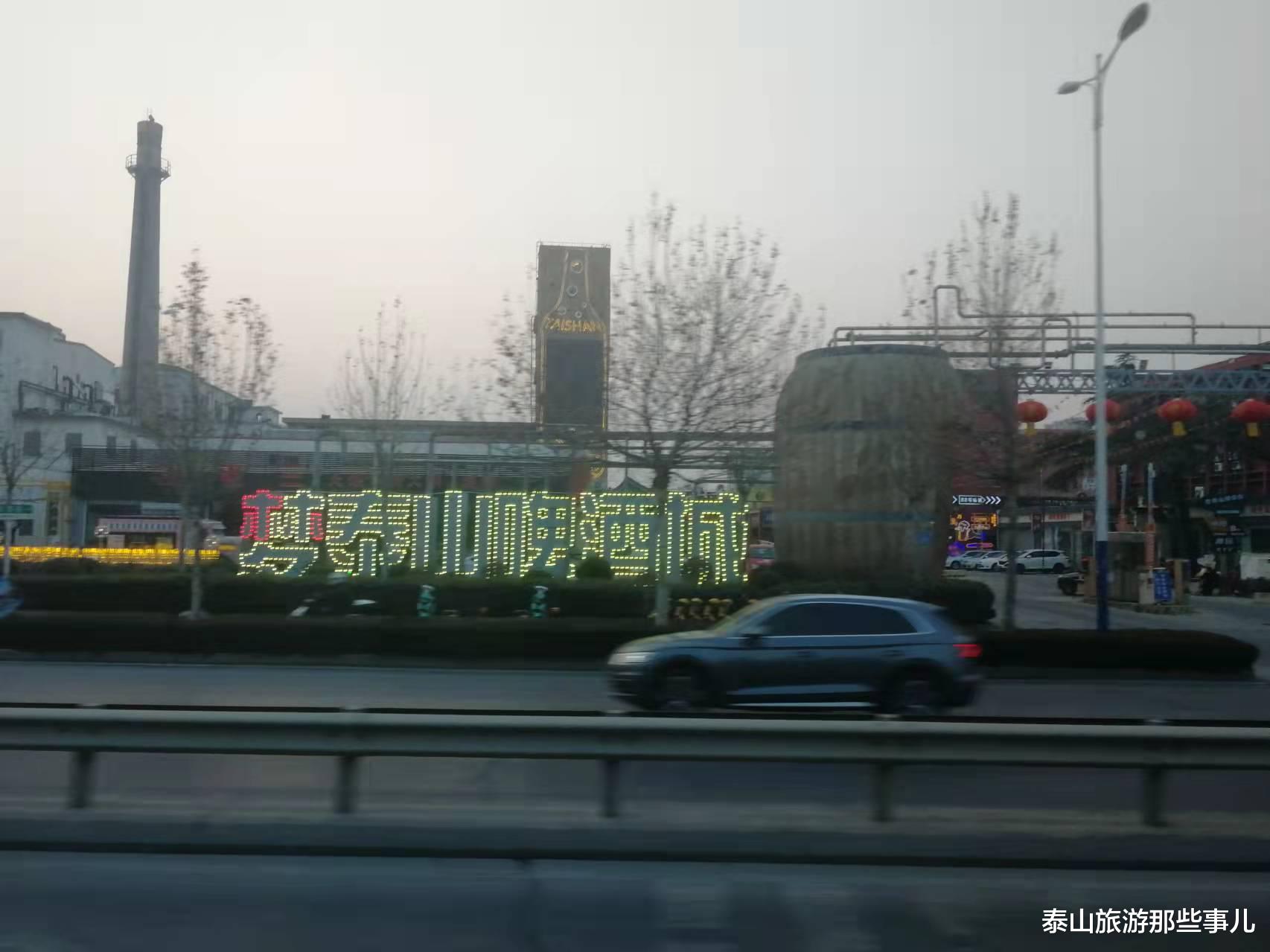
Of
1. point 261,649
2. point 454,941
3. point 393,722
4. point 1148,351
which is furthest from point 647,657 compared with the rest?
point 1148,351

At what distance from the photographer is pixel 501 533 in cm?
2847

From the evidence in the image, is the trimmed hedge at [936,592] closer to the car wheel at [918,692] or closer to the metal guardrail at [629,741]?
the car wheel at [918,692]

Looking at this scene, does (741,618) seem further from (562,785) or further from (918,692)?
(562,785)

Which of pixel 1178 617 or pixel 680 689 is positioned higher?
pixel 680 689

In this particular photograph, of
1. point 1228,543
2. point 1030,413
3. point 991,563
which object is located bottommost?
point 991,563

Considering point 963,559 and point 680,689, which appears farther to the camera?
point 963,559

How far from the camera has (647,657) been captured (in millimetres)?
12820

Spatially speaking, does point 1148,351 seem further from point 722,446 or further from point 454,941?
point 454,941

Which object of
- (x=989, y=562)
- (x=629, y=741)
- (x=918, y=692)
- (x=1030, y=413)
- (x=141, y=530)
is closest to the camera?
(x=629, y=741)

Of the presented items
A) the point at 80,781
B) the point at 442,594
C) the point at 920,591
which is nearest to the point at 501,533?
the point at 442,594

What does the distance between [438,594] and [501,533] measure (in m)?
3.78

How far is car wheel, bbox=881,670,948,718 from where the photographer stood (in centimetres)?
1287

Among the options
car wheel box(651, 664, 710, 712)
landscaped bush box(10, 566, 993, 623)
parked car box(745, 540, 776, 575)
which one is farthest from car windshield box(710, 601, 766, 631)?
parked car box(745, 540, 776, 575)

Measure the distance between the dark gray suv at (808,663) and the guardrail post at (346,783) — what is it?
5652mm
